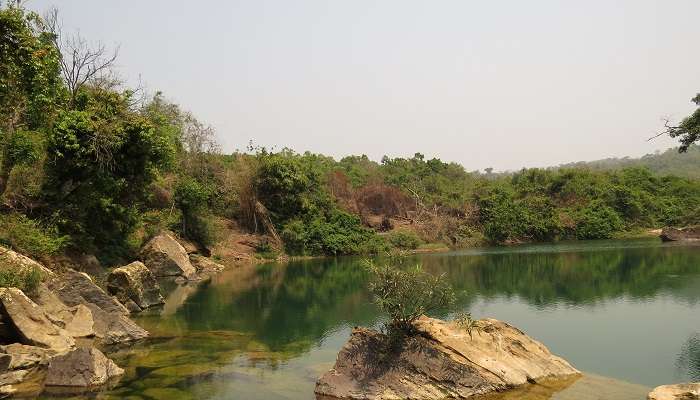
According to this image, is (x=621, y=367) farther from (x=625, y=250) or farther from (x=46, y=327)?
(x=625, y=250)

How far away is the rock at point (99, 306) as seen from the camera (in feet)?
57.3

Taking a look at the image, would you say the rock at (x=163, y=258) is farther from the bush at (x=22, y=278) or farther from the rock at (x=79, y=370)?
the rock at (x=79, y=370)

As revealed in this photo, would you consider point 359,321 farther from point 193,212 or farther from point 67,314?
point 193,212

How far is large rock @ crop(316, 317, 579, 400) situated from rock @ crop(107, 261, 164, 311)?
13149 millimetres

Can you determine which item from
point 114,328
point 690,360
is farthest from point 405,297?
point 114,328

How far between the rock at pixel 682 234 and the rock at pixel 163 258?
42612 mm

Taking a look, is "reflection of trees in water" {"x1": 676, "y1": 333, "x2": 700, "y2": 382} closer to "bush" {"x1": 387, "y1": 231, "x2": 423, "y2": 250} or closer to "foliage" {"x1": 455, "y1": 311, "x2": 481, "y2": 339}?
"foliage" {"x1": 455, "y1": 311, "x2": 481, "y2": 339}

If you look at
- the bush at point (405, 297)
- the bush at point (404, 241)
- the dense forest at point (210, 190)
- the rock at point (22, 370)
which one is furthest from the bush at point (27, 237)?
the bush at point (404, 241)

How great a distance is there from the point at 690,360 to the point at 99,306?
18.2m

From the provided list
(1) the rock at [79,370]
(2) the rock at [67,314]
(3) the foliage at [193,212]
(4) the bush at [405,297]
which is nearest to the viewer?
(1) the rock at [79,370]

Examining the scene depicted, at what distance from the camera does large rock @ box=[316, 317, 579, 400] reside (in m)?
12.2

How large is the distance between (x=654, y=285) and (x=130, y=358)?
24.3 meters

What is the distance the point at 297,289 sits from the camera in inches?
1220

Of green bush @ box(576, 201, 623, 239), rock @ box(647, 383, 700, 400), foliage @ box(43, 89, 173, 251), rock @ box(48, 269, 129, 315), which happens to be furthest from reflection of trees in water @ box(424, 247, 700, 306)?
foliage @ box(43, 89, 173, 251)
